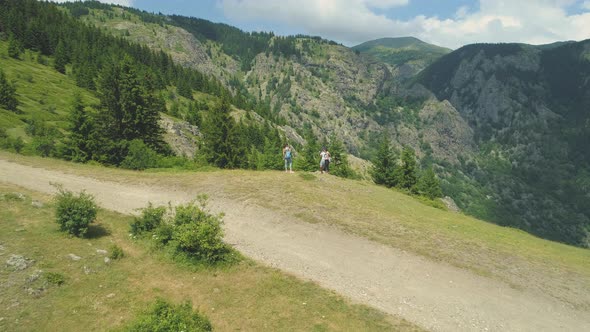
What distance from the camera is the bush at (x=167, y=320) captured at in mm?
10516

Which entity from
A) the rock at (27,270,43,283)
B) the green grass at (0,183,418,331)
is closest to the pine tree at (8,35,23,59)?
the green grass at (0,183,418,331)

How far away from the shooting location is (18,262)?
14.9 m

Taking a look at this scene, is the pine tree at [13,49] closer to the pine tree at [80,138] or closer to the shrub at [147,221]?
the pine tree at [80,138]

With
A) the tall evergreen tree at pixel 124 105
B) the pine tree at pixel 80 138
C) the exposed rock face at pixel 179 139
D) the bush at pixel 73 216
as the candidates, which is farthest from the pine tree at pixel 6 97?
the bush at pixel 73 216

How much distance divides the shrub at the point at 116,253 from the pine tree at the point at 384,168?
57.3 metres

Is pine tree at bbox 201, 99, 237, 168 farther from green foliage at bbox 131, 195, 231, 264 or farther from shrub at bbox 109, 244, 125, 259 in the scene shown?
shrub at bbox 109, 244, 125, 259

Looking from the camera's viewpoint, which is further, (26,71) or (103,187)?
(26,71)

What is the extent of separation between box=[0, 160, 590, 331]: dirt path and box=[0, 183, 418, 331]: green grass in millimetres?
1338

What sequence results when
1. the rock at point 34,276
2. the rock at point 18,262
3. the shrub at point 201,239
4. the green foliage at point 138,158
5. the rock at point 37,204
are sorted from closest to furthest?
A: the rock at point 34,276
the rock at point 18,262
the shrub at point 201,239
the rock at point 37,204
the green foliage at point 138,158

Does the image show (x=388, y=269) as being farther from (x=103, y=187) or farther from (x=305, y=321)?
(x=103, y=187)

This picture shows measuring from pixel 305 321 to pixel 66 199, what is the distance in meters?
14.5

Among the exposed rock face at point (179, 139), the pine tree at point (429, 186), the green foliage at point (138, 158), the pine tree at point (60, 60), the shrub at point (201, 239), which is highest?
the pine tree at point (60, 60)

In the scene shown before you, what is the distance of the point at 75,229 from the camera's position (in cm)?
1866

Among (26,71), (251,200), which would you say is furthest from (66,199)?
(26,71)
